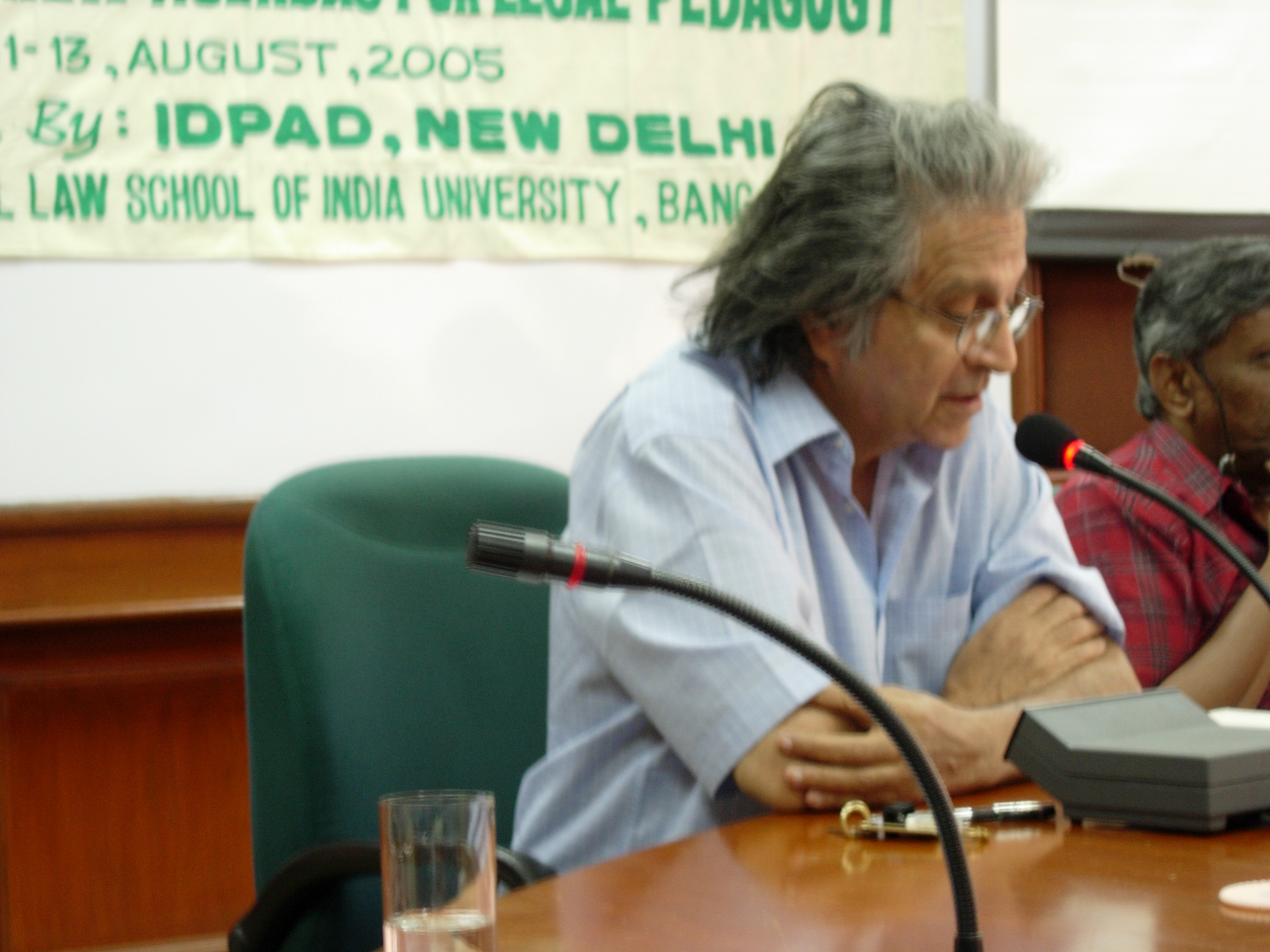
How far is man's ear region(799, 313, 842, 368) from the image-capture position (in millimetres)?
1423

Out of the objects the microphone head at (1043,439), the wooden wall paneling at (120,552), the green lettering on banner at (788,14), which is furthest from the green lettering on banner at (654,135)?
the microphone head at (1043,439)

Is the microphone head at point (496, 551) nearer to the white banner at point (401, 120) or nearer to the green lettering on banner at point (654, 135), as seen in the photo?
the white banner at point (401, 120)

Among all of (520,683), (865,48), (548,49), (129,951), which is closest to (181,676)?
(129,951)

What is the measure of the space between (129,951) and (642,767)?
1450 millimetres

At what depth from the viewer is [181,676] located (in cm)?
231

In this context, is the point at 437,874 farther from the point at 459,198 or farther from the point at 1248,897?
the point at 459,198

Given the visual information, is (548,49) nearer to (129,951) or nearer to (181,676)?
(181,676)

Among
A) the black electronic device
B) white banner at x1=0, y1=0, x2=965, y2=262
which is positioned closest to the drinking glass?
the black electronic device

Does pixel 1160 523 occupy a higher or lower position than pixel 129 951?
higher

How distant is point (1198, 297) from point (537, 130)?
118 cm

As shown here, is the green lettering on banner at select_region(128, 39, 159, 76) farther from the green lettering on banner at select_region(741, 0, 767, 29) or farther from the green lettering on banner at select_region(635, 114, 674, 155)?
the green lettering on banner at select_region(741, 0, 767, 29)

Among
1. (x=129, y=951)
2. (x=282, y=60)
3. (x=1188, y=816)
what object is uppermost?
(x=282, y=60)

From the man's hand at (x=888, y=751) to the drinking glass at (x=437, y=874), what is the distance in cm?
43

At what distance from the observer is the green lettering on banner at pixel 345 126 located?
237 centimetres
